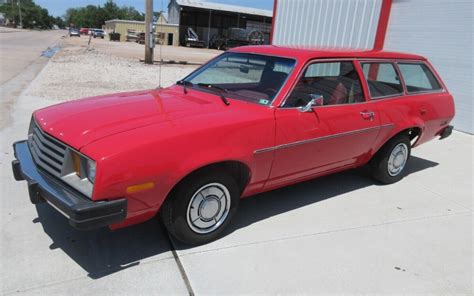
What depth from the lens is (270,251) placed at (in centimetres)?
346

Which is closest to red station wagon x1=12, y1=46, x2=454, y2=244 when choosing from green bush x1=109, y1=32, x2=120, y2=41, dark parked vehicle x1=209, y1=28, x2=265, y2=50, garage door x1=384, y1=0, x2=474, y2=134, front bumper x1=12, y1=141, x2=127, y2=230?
front bumper x1=12, y1=141, x2=127, y2=230

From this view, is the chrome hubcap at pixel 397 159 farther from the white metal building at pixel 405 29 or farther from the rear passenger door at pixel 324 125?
the white metal building at pixel 405 29

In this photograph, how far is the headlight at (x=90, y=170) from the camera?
2.75m

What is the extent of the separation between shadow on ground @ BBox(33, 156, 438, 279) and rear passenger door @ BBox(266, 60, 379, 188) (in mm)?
453

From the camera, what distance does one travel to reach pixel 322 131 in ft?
13.1

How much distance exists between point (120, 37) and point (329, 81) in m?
65.8

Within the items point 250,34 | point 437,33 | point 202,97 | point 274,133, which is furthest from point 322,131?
point 250,34

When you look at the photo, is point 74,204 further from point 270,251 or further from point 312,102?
point 312,102

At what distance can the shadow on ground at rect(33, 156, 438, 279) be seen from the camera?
318cm

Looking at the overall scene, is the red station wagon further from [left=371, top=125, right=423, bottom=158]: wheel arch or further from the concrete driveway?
the concrete driveway

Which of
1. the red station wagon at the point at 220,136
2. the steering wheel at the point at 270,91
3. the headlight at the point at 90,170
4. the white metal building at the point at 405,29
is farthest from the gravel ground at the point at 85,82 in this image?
the headlight at the point at 90,170

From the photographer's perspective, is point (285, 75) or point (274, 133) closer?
point (274, 133)

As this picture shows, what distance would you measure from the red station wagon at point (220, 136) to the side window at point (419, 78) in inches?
1.8

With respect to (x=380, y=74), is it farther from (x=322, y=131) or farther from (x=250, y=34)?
(x=250, y=34)
